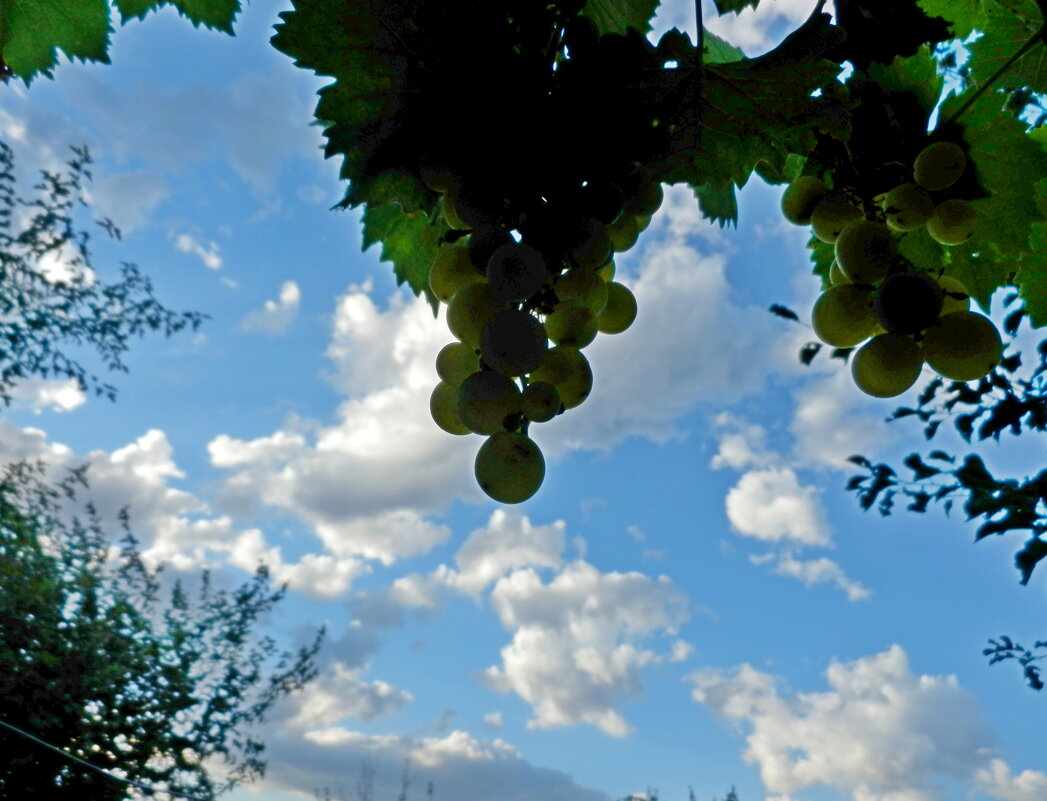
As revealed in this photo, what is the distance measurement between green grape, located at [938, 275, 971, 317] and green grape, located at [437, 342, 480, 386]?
33 centimetres

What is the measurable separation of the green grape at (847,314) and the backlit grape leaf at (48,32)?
0.77m

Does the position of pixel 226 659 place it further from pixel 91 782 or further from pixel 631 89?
pixel 631 89

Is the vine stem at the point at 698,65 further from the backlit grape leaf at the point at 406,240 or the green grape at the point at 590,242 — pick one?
the backlit grape leaf at the point at 406,240

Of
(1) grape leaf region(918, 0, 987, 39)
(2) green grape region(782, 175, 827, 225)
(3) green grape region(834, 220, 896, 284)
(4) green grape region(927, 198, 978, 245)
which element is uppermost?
(1) grape leaf region(918, 0, 987, 39)

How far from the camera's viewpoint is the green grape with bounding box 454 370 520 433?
19.7 inches

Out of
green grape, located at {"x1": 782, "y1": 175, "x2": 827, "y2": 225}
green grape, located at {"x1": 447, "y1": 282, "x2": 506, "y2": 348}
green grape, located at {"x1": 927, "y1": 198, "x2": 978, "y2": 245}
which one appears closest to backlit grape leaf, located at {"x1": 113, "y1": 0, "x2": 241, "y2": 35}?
green grape, located at {"x1": 447, "y1": 282, "x2": 506, "y2": 348}

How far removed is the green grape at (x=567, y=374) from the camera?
550 mm

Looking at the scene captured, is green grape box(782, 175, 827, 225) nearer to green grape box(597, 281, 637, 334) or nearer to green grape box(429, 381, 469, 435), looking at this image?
green grape box(597, 281, 637, 334)

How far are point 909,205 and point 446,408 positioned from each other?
35cm

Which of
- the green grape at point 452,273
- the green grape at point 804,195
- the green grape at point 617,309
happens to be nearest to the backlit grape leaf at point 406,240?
the green grape at point 452,273

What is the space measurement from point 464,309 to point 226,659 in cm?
644

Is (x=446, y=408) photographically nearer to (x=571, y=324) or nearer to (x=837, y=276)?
(x=571, y=324)

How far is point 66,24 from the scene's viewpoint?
31.9 inches

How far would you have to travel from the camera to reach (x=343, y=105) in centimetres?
49
